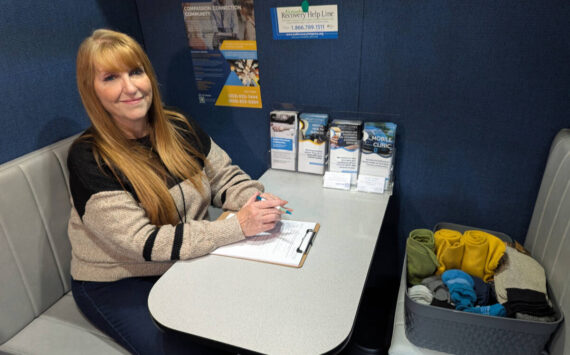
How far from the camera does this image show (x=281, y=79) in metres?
1.67

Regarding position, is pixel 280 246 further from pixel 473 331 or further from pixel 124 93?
pixel 124 93

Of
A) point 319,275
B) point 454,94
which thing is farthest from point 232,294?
point 454,94

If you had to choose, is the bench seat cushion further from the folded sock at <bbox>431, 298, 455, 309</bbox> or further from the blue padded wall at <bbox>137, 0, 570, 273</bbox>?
the blue padded wall at <bbox>137, 0, 570, 273</bbox>

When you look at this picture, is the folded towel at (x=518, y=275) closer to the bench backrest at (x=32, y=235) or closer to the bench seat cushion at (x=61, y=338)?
the bench seat cushion at (x=61, y=338)

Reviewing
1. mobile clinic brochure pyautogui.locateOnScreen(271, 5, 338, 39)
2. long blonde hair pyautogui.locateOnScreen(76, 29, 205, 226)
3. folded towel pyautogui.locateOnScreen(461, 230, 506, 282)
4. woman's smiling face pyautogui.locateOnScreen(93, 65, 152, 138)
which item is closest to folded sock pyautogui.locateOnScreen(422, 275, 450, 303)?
folded towel pyautogui.locateOnScreen(461, 230, 506, 282)

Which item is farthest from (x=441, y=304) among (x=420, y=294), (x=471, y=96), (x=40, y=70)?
(x=40, y=70)

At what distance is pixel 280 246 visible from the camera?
45.8 inches

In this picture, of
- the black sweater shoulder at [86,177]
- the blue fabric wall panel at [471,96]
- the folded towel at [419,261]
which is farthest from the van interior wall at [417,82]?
the folded towel at [419,261]

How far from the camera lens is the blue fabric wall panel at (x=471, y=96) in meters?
1.28

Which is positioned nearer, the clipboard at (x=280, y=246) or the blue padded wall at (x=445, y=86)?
the clipboard at (x=280, y=246)

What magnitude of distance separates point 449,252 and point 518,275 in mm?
208

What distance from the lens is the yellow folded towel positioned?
4.00 ft

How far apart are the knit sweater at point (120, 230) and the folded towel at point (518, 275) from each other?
82cm

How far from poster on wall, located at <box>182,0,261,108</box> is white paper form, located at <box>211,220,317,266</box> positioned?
76 cm
